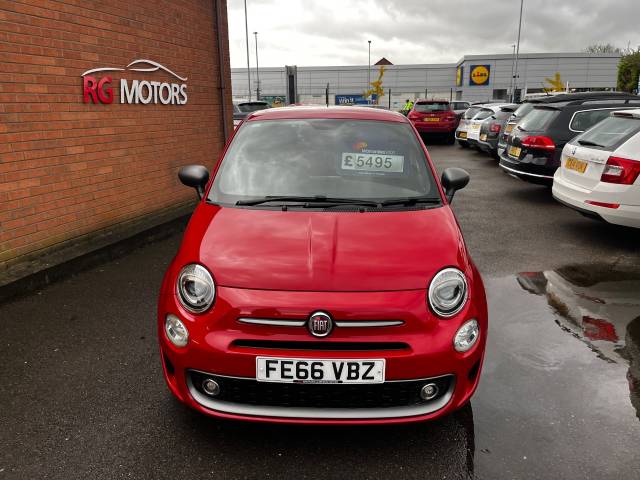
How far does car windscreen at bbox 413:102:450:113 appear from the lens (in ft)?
66.1

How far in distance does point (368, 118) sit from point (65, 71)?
3302 mm

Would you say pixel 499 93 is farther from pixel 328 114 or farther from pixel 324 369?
pixel 324 369

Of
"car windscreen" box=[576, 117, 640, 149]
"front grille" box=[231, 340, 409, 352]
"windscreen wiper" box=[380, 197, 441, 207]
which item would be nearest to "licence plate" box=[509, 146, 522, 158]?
"car windscreen" box=[576, 117, 640, 149]

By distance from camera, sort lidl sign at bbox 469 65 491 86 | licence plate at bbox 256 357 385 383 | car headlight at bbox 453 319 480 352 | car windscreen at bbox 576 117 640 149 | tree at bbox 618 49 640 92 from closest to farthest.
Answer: licence plate at bbox 256 357 385 383
car headlight at bbox 453 319 480 352
car windscreen at bbox 576 117 640 149
tree at bbox 618 49 640 92
lidl sign at bbox 469 65 491 86

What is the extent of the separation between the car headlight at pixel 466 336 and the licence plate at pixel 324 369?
0.37 metres

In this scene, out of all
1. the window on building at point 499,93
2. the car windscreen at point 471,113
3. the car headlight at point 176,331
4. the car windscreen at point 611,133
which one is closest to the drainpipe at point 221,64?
the car windscreen at point 611,133

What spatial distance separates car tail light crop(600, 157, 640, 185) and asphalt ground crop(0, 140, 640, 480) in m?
1.21

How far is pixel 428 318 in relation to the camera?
2393 mm

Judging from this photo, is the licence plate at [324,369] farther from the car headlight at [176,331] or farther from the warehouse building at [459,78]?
the warehouse building at [459,78]

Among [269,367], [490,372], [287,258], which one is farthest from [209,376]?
[490,372]

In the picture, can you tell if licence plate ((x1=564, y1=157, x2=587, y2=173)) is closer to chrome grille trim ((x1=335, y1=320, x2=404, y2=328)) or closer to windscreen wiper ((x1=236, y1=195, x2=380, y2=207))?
windscreen wiper ((x1=236, y1=195, x2=380, y2=207))

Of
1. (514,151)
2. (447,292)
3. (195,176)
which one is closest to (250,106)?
(514,151)

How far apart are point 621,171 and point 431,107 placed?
15.2 metres

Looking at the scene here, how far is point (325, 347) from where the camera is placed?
234 cm
